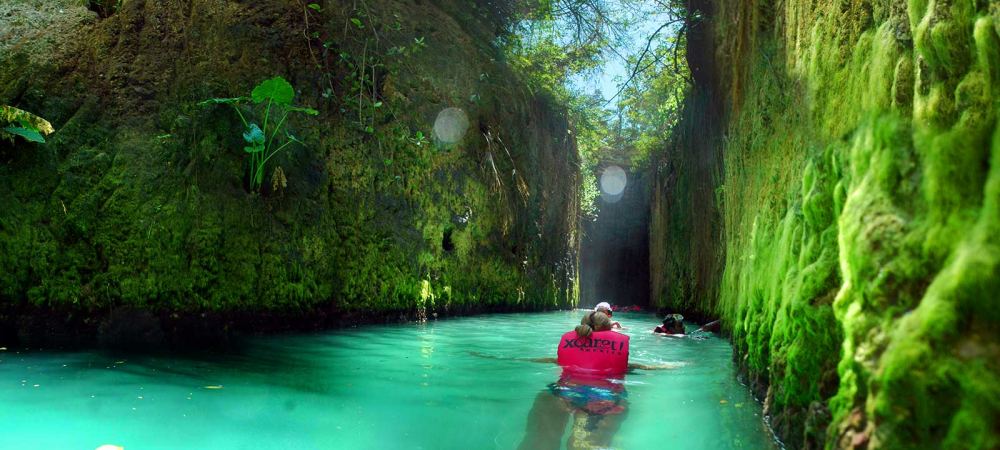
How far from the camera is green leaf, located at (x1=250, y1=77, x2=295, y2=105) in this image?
769 cm

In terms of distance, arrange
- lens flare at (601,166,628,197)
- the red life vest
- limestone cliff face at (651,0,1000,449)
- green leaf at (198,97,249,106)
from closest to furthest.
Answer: limestone cliff face at (651,0,1000,449) < the red life vest < green leaf at (198,97,249,106) < lens flare at (601,166,628,197)

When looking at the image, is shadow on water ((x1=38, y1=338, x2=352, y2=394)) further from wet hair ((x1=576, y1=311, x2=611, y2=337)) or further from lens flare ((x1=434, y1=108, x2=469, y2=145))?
lens flare ((x1=434, y1=108, x2=469, y2=145))

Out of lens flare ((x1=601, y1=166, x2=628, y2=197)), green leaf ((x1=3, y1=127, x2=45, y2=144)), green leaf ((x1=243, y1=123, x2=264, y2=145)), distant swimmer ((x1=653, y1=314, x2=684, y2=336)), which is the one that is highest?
lens flare ((x1=601, y1=166, x2=628, y2=197))

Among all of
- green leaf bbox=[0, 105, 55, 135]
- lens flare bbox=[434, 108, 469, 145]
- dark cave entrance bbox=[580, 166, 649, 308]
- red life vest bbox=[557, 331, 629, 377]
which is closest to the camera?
red life vest bbox=[557, 331, 629, 377]

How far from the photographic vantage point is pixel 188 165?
25.8ft

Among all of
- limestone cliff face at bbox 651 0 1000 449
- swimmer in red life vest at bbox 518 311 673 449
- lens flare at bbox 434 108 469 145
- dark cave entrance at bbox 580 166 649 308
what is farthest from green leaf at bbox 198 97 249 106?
dark cave entrance at bbox 580 166 649 308

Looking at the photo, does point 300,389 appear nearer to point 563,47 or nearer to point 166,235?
point 166,235

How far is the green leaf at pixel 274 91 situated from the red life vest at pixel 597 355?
4.84m

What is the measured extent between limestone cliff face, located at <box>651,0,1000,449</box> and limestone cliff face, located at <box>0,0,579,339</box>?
6.45 m

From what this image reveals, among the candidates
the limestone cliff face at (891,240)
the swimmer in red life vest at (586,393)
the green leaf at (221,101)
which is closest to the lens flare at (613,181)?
the green leaf at (221,101)

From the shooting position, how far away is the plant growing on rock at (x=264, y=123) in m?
7.73

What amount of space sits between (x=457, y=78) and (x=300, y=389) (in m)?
9.62

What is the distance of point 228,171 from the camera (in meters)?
8.22

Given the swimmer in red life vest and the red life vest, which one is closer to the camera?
the swimmer in red life vest
